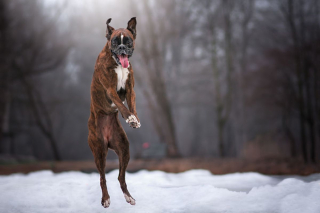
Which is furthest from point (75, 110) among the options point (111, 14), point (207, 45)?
point (111, 14)

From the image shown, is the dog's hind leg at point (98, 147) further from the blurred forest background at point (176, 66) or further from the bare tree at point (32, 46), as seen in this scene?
the bare tree at point (32, 46)

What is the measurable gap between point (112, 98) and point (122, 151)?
0.57 meters

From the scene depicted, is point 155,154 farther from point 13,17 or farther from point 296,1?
point 13,17

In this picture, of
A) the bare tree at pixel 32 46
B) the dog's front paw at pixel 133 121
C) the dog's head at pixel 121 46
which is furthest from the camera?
the bare tree at pixel 32 46

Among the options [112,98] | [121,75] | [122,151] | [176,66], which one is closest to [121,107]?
[112,98]

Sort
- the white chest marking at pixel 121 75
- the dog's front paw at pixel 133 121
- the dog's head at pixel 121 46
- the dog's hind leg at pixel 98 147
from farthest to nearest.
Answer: the dog's hind leg at pixel 98 147 → the white chest marking at pixel 121 75 → the dog's head at pixel 121 46 → the dog's front paw at pixel 133 121

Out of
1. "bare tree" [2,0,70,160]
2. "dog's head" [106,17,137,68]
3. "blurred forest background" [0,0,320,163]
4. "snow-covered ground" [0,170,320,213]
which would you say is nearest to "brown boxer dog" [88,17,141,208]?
"dog's head" [106,17,137,68]

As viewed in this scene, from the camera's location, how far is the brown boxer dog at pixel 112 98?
2973 millimetres

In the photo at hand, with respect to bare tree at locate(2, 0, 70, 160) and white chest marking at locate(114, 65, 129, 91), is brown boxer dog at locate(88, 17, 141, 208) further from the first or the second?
bare tree at locate(2, 0, 70, 160)

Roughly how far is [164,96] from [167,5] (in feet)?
28.4

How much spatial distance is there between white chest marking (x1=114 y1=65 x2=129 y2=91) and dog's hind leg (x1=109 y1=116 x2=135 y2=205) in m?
0.40

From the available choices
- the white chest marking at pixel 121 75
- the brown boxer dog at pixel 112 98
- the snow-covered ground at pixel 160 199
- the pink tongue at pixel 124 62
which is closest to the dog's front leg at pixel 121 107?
the brown boxer dog at pixel 112 98

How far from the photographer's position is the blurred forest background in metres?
12.8

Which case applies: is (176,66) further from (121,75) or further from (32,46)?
(121,75)
